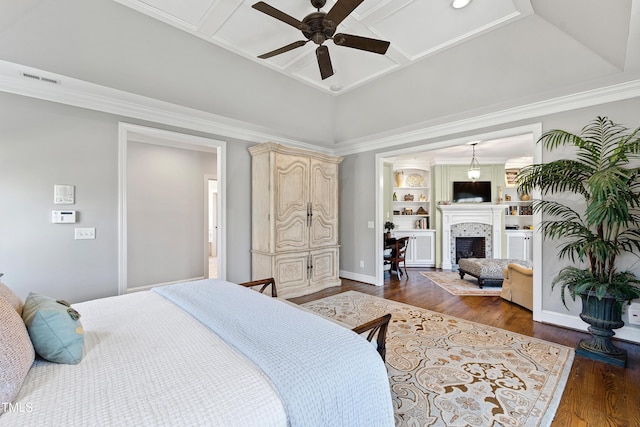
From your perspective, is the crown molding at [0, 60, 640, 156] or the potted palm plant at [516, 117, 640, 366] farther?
the crown molding at [0, 60, 640, 156]

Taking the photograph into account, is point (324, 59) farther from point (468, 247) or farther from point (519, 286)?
point (468, 247)

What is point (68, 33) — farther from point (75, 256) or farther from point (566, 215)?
point (566, 215)

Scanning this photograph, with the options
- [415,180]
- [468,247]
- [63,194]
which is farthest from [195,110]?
[468,247]

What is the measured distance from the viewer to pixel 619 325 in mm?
2508

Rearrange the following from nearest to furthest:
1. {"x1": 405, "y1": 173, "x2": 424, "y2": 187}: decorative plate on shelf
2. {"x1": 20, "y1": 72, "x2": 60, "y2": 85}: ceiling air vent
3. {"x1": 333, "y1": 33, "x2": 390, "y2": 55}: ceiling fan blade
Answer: {"x1": 333, "y1": 33, "x2": 390, "y2": 55}: ceiling fan blade → {"x1": 20, "y1": 72, "x2": 60, "y2": 85}: ceiling air vent → {"x1": 405, "y1": 173, "x2": 424, "y2": 187}: decorative plate on shelf

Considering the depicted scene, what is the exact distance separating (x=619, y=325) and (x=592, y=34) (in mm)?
2560

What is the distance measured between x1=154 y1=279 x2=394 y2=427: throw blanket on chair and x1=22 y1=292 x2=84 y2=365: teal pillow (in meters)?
0.54

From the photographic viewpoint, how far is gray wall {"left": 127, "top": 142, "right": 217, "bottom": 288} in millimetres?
4688

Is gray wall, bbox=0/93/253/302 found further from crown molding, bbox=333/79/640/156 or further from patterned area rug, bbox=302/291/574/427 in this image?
crown molding, bbox=333/79/640/156

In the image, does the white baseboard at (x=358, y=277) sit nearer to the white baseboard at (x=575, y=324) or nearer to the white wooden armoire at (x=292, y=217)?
the white wooden armoire at (x=292, y=217)

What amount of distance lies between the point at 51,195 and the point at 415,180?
6934 mm

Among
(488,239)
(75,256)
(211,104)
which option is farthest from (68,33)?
(488,239)

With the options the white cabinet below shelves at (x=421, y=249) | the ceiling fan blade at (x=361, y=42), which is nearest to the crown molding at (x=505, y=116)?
the ceiling fan blade at (x=361, y=42)

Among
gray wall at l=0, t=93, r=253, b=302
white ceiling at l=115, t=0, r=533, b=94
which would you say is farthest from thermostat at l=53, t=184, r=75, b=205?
white ceiling at l=115, t=0, r=533, b=94
